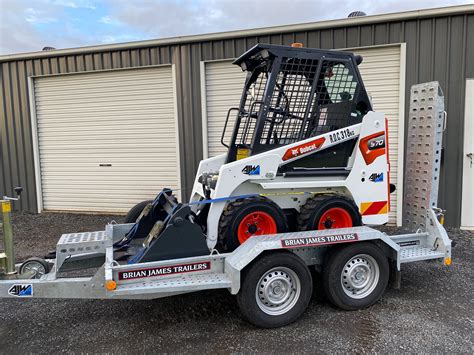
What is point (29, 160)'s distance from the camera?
9406 millimetres

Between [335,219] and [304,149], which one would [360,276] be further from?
[304,149]

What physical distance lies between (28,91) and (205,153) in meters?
4.80

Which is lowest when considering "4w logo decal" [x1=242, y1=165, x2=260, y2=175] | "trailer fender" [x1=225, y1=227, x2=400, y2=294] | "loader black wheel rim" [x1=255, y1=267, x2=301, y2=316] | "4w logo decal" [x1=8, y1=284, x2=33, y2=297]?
"loader black wheel rim" [x1=255, y1=267, x2=301, y2=316]

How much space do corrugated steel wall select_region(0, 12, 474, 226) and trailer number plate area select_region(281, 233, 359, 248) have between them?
14.3 feet

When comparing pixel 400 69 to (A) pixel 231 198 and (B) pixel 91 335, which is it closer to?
(A) pixel 231 198

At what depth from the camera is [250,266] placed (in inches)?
135

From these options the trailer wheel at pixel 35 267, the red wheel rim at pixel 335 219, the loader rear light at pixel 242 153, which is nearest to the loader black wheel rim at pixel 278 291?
the red wheel rim at pixel 335 219

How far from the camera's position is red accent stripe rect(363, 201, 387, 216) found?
164 inches

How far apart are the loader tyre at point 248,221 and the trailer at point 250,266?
116mm

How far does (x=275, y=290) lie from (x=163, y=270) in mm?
1060

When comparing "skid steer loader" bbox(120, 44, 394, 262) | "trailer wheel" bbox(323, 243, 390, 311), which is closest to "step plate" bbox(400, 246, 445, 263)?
"trailer wheel" bbox(323, 243, 390, 311)

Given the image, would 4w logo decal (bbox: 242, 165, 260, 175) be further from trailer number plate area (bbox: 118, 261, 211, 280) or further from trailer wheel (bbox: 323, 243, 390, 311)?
trailer wheel (bbox: 323, 243, 390, 311)

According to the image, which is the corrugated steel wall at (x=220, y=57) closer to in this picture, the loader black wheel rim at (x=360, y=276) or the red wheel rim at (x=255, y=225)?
the loader black wheel rim at (x=360, y=276)

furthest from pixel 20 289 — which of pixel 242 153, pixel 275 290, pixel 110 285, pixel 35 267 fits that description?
pixel 242 153
